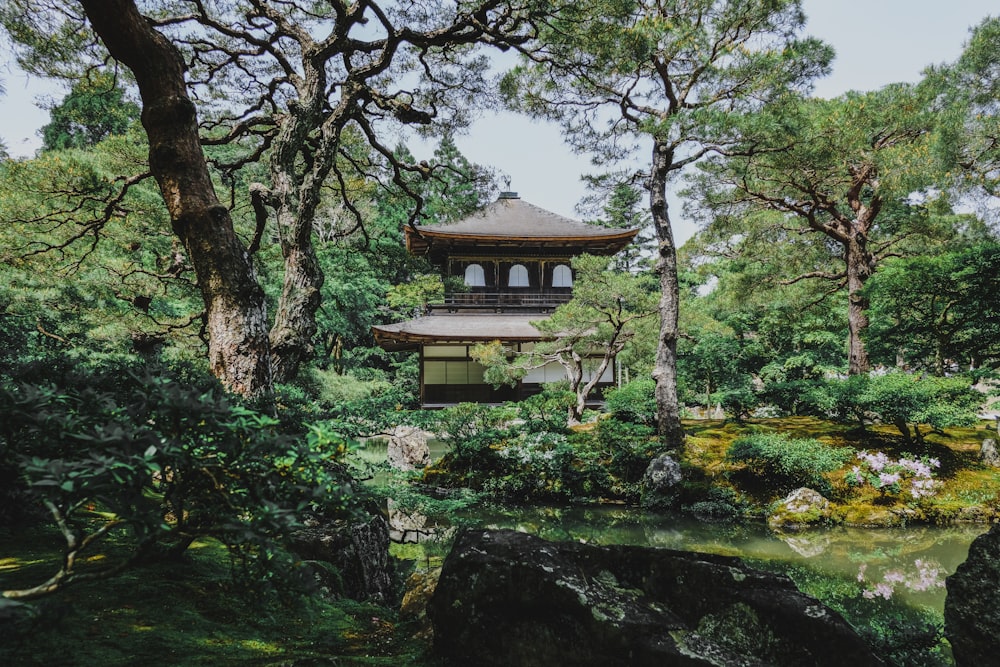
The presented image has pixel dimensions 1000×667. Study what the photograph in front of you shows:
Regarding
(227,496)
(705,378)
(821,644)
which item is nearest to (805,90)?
(705,378)

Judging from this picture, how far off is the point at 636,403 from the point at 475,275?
894 cm

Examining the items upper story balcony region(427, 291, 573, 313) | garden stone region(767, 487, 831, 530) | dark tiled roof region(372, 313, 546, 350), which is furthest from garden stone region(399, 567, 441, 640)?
upper story balcony region(427, 291, 573, 313)

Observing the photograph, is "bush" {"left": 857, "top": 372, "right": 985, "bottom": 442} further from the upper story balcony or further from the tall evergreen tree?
the upper story balcony

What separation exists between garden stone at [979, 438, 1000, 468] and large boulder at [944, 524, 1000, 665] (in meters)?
6.67

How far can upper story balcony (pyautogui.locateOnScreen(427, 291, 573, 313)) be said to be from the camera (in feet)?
54.1

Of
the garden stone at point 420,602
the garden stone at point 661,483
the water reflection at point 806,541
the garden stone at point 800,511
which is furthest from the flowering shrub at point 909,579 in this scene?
the garden stone at point 420,602

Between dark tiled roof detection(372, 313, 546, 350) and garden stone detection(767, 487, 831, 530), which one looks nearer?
garden stone detection(767, 487, 831, 530)

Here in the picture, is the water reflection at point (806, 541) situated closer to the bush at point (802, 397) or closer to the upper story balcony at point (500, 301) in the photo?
the bush at point (802, 397)

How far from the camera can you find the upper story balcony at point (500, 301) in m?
16.5

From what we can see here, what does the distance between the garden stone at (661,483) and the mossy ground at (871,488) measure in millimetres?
307

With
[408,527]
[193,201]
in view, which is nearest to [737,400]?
[408,527]

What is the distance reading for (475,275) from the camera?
17.1 meters

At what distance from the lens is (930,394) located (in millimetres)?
6926

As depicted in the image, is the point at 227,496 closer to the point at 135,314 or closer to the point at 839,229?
the point at 135,314
